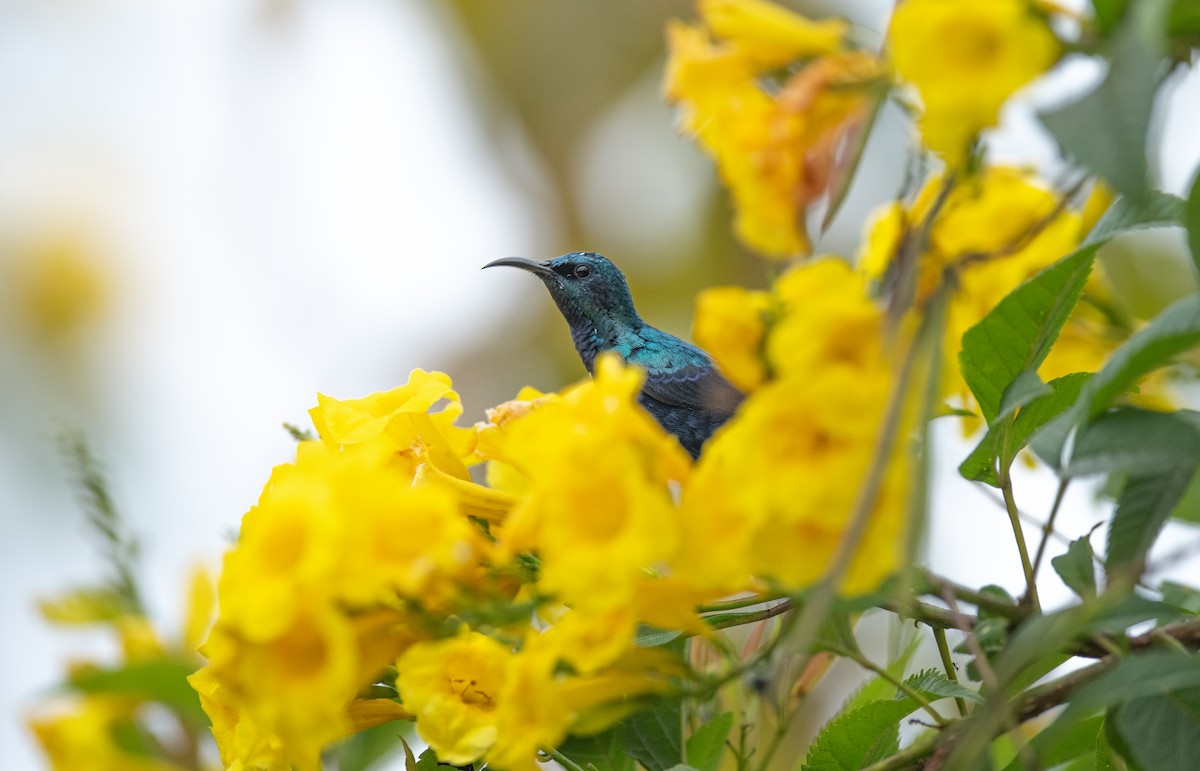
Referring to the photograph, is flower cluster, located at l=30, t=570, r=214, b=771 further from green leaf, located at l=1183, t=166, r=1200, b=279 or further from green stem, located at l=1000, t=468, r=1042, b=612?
green leaf, located at l=1183, t=166, r=1200, b=279

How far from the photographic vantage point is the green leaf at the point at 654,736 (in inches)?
48.3

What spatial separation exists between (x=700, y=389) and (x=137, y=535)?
1141mm

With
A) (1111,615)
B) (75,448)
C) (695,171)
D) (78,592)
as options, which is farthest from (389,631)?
(695,171)

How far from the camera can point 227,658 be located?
86 centimetres

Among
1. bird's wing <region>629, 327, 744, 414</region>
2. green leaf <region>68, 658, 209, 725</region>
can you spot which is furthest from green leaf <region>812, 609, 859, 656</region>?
bird's wing <region>629, 327, 744, 414</region>

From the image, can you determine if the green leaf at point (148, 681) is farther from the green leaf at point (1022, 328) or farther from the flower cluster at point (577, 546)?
the green leaf at point (1022, 328)

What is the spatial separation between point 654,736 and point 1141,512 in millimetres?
556

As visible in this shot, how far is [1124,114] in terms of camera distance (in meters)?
0.77

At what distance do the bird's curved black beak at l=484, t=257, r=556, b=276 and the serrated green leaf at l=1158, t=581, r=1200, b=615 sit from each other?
1.38 meters

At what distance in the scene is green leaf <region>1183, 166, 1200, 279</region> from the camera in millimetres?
920

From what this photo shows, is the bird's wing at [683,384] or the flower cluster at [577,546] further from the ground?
the flower cluster at [577,546]

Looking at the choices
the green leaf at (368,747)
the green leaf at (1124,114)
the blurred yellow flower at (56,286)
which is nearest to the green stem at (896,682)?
the green leaf at (1124,114)

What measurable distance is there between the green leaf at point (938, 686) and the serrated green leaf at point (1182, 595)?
340 millimetres

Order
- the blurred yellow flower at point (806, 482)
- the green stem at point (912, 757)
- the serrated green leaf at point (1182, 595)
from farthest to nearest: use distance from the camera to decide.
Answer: the serrated green leaf at point (1182, 595) < the green stem at point (912, 757) < the blurred yellow flower at point (806, 482)
